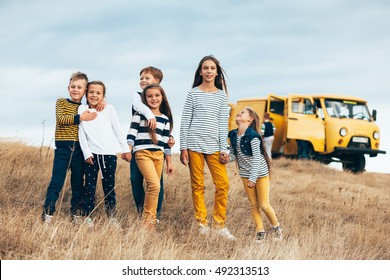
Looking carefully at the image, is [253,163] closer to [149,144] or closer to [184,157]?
[184,157]

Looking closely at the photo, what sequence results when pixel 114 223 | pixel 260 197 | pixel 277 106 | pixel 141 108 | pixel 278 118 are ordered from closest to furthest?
pixel 114 223 < pixel 141 108 < pixel 260 197 < pixel 278 118 < pixel 277 106

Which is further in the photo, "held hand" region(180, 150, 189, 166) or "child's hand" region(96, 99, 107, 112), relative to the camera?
"held hand" region(180, 150, 189, 166)

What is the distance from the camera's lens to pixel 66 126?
5.22 metres

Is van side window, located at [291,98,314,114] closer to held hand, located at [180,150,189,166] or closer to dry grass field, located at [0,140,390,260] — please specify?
dry grass field, located at [0,140,390,260]

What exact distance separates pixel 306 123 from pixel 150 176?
10997 millimetres

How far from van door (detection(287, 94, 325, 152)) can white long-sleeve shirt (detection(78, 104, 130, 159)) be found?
1068 centimetres

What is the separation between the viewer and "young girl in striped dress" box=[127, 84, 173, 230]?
16.6 ft

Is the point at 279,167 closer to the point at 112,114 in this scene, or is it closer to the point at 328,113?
the point at 328,113

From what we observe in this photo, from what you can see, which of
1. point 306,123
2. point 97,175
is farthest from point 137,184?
point 306,123

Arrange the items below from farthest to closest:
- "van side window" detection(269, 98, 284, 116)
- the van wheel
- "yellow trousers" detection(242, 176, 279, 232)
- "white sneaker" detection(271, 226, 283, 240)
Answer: the van wheel, "van side window" detection(269, 98, 284, 116), "white sneaker" detection(271, 226, 283, 240), "yellow trousers" detection(242, 176, 279, 232)

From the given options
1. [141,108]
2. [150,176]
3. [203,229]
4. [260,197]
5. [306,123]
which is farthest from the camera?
[306,123]

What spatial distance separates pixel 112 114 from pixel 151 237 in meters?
1.34

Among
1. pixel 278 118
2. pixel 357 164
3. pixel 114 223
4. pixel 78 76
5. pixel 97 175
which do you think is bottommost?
pixel 357 164

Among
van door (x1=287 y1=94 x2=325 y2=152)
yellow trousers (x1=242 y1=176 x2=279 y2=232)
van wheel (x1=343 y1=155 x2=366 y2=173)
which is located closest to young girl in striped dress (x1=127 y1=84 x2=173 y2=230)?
yellow trousers (x1=242 y1=176 x2=279 y2=232)
